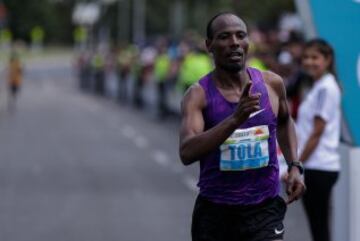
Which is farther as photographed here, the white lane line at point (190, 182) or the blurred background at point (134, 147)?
the white lane line at point (190, 182)

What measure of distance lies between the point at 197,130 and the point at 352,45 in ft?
7.19

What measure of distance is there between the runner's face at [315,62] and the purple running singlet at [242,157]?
208 cm

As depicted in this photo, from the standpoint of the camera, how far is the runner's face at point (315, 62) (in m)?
7.58

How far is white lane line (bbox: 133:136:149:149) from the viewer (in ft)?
69.5

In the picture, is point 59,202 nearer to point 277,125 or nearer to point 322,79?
point 322,79

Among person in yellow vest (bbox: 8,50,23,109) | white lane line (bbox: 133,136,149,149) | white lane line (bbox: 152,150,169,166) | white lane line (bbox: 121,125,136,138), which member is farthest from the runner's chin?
person in yellow vest (bbox: 8,50,23,109)

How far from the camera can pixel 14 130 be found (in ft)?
82.9

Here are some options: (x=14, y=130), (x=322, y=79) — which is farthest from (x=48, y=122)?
(x=322, y=79)

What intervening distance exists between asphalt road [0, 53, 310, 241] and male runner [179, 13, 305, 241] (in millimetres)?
4768

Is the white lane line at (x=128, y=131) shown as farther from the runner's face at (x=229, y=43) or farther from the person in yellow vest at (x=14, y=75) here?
the runner's face at (x=229, y=43)

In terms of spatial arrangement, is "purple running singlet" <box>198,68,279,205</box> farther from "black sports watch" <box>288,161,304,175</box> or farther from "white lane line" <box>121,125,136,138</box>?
"white lane line" <box>121,125,136,138</box>

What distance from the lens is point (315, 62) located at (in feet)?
25.3

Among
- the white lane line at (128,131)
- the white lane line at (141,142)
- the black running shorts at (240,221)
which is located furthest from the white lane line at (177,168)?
the black running shorts at (240,221)

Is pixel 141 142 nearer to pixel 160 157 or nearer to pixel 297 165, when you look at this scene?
pixel 160 157
